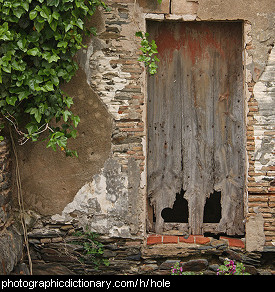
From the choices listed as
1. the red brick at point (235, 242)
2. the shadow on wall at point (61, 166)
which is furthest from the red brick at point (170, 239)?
the shadow on wall at point (61, 166)

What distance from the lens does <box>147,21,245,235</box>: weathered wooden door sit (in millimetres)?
4473

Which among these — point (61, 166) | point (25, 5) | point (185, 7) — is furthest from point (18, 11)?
point (185, 7)

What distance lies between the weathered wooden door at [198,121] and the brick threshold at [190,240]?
0.11 metres

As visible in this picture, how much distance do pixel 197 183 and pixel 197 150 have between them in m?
0.38

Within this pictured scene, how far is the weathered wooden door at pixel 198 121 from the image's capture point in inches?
176

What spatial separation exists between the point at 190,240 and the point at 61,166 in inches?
65.3

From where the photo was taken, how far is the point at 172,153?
Result: 455 cm

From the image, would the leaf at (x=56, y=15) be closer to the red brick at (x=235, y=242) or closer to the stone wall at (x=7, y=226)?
the stone wall at (x=7, y=226)

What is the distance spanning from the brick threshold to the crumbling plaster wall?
245 mm

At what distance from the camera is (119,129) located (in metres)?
4.26

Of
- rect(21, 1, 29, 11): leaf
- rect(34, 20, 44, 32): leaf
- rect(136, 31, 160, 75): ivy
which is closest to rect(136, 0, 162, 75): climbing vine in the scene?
rect(136, 31, 160, 75): ivy

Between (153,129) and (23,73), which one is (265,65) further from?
(23,73)

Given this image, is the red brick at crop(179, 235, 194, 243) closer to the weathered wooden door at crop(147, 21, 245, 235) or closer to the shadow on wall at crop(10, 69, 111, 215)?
the weathered wooden door at crop(147, 21, 245, 235)
